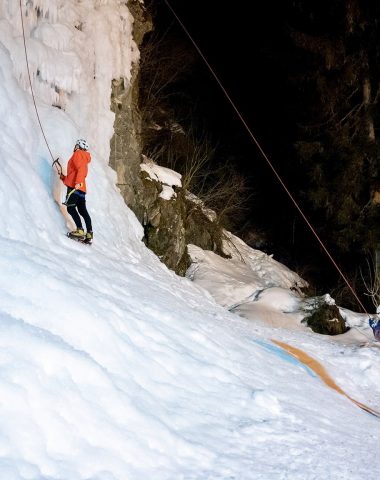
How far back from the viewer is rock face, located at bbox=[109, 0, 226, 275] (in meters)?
10.4

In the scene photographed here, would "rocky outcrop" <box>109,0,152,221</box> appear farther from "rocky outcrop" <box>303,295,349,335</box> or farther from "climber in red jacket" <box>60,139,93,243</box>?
"rocky outcrop" <box>303,295,349,335</box>

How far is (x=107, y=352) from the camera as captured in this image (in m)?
3.77

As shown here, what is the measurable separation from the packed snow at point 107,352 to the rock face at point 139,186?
16.0 inches

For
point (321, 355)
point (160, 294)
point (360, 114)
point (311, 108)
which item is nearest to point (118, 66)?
point (160, 294)

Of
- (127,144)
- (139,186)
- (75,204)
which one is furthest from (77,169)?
(139,186)

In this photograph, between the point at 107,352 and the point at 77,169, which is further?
the point at 77,169

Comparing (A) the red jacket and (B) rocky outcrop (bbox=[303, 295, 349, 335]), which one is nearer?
(A) the red jacket

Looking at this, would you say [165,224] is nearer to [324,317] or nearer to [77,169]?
[324,317]

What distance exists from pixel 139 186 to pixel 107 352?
7415 mm

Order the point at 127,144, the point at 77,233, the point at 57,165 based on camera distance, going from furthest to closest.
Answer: the point at 127,144
the point at 57,165
the point at 77,233

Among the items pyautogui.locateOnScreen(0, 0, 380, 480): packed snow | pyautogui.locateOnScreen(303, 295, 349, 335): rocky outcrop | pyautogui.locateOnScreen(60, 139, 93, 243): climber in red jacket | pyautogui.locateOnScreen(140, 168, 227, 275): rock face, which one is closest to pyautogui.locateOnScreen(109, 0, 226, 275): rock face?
pyautogui.locateOnScreen(140, 168, 227, 275): rock face

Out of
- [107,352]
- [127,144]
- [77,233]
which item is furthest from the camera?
[127,144]

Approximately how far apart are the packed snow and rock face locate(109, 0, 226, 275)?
406 mm

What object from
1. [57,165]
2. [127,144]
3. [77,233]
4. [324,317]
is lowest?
[324,317]
